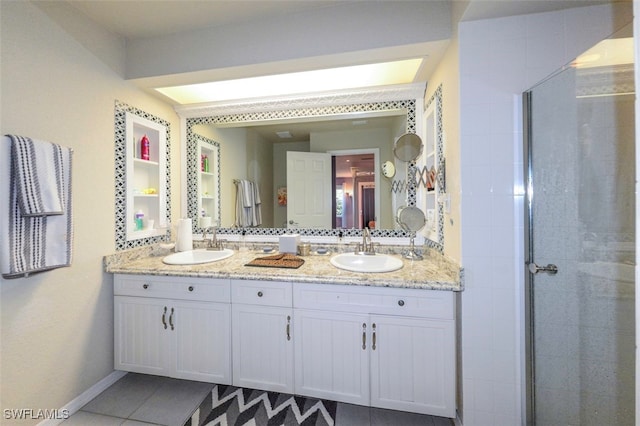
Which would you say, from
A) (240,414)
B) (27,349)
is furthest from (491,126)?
(27,349)

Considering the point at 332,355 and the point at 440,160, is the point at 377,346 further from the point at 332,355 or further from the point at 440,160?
the point at 440,160

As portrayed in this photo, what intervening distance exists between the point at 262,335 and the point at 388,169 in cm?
149

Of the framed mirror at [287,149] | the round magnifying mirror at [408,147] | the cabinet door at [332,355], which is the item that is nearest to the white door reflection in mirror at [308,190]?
the framed mirror at [287,149]

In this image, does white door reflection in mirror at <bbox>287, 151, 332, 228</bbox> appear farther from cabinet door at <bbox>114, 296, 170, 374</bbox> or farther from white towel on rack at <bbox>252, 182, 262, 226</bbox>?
cabinet door at <bbox>114, 296, 170, 374</bbox>

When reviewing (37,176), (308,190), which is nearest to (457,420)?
(308,190)

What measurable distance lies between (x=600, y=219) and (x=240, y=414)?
2.09 meters

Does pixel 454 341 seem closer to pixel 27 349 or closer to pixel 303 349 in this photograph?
pixel 303 349

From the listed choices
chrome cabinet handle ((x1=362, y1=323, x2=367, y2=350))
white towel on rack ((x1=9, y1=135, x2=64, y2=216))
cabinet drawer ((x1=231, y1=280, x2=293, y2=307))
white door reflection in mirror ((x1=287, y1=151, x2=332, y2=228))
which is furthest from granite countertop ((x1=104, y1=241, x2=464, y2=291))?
white towel on rack ((x1=9, y1=135, x2=64, y2=216))

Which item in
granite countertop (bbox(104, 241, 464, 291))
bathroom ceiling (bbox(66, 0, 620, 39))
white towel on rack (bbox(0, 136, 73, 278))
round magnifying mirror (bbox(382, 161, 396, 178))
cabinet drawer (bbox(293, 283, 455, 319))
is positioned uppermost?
bathroom ceiling (bbox(66, 0, 620, 39))

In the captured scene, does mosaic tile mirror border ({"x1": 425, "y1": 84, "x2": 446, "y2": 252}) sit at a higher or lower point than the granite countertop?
higher

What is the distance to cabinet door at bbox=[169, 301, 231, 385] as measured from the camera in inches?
58.2

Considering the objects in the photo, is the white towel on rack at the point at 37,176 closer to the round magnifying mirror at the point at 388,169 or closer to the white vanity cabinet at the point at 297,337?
the white vanity cabinet at the point at 297,337

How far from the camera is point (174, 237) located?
214 cm

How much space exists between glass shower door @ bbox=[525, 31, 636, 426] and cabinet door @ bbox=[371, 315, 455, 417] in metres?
0.39
